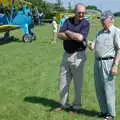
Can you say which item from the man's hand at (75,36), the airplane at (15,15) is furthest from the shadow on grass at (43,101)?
the airplane at (15,15)

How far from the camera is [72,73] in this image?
7.43 metres

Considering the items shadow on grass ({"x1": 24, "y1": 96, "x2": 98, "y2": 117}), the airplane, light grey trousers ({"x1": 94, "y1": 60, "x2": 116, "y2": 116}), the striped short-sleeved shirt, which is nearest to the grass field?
shadow on grass ({"x1": 24, "y1": 96, "x2": 98, "y2": 117})

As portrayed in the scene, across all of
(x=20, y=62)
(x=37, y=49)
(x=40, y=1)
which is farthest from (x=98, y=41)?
(x=40, y=1)

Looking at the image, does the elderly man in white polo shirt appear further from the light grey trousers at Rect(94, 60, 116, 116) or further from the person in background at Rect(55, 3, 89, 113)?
the person in background at Rect(55, 3, 89, 113)

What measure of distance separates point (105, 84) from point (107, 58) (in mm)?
423

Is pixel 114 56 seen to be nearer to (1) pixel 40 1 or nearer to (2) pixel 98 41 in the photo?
(2) pixel 98 41

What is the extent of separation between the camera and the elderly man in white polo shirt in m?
6.64

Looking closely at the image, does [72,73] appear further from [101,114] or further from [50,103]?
[50,103]

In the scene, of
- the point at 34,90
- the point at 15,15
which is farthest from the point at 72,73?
the point at 15,15

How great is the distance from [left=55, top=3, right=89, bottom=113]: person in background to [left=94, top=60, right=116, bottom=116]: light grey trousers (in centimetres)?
46

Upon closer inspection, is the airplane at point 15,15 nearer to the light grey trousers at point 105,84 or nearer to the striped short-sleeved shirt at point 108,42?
the light grey trousers at point 105,84

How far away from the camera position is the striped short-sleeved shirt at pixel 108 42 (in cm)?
665

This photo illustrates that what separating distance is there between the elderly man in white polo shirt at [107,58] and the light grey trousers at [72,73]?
447 mm

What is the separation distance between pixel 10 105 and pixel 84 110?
1.48 meters
